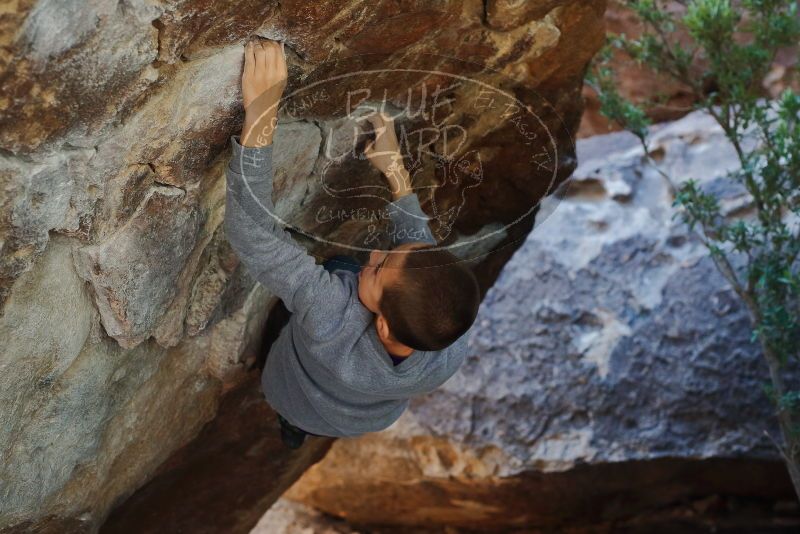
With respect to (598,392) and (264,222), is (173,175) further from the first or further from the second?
(598,392)

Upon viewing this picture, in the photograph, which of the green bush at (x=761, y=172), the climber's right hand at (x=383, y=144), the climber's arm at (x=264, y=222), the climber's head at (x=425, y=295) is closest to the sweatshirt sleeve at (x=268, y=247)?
the climber's arm at (x=264, y=222)

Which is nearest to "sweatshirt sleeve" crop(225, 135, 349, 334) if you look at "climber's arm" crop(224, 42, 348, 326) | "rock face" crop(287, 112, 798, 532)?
"climber's arm" crop(224, 42, 348, 326)

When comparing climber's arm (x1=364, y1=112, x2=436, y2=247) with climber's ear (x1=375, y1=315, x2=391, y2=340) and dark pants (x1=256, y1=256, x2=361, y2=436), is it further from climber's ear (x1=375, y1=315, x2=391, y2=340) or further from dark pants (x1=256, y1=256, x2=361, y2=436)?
dark pants (x1=256, y1=256, x2=361, y2=436)

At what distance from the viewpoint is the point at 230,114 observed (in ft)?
5.42

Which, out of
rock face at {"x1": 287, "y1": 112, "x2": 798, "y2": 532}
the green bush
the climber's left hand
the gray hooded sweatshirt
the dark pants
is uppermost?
the climber's left hand

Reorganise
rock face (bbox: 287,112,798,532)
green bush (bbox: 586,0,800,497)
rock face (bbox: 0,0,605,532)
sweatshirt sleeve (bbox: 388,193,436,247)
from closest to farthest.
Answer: rock face (bbox: 0,0,605,532), sweatshirt sleeve (bbox: 388,193,436,247), green bush (bbox: 586,0,800,497), rock face (bbox: 287,112,798,532)

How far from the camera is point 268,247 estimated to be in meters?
1.72

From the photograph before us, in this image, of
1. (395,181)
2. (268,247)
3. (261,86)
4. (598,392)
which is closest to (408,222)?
(395,181)

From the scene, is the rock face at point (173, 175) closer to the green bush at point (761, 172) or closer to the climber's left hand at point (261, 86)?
the climber's left hand at point (261, 86)

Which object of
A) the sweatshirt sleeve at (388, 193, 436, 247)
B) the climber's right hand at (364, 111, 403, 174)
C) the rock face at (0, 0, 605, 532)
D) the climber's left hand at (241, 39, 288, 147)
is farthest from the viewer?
the climber's right hand at (364, 111, 403, 174)

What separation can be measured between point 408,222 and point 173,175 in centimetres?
45

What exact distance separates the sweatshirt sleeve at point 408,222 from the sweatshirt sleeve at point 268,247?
0.52ft

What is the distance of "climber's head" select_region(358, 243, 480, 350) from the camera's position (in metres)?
1.67

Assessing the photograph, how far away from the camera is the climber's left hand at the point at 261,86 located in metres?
1.60
